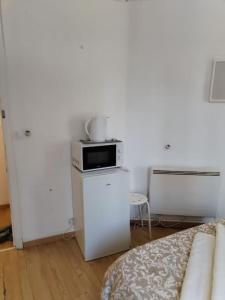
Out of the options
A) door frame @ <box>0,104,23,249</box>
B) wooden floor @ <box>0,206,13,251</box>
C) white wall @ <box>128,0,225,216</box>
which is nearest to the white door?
white wall @ <box>128,0,225,216</box>

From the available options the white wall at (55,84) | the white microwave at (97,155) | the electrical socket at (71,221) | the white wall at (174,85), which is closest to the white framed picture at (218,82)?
the white wall at (174,85)

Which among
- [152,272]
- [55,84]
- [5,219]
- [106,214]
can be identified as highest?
[55,84]

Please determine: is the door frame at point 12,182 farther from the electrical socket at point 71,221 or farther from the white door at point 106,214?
the white door at point 106,214

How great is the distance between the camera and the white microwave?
201 cm

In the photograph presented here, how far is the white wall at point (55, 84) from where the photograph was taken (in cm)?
199

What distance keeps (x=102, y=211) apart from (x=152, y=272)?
3.21ft

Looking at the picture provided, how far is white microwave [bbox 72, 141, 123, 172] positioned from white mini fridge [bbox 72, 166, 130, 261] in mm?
62

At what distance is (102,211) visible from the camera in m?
2.03

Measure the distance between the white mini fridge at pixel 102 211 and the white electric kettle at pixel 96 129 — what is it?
0.32 m

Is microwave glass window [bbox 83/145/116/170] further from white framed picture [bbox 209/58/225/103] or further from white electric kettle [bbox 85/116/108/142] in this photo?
white framed picture [bbox 209/58/225/103]

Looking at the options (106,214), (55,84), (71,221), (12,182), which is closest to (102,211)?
(106,214)

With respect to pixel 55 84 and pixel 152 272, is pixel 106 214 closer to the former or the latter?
pixel 152 272

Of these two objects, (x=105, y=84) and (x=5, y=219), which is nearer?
(x=105, y=84)

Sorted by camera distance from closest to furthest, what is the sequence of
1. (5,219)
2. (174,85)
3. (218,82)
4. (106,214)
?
(106,214)
(218,82)
(174,85)
(5,219)
